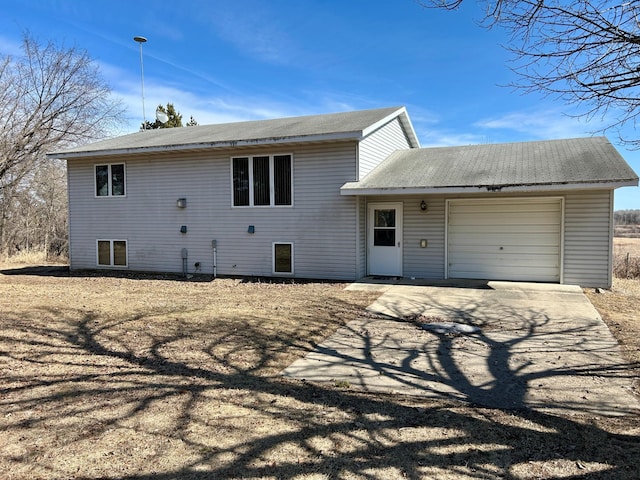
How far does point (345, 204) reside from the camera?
1059 cm

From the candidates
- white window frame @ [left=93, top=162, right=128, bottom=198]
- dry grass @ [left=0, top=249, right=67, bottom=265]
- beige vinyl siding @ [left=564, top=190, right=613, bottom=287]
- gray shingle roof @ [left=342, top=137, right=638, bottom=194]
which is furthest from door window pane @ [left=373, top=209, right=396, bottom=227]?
dry grass @ [left=0, top=249, right=67, bottom=265]

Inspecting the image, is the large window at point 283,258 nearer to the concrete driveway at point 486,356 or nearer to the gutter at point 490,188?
the gutter at point 490,188

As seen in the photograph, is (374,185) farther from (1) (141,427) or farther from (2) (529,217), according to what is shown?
(1) (141,427)

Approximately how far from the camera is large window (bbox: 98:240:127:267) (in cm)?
1314

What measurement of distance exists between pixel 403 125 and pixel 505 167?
4.78 m

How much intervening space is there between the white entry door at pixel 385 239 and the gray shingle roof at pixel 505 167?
933 millimetres

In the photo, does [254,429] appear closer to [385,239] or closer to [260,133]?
[385,239]

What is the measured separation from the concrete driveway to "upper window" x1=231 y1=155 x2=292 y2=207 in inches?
187

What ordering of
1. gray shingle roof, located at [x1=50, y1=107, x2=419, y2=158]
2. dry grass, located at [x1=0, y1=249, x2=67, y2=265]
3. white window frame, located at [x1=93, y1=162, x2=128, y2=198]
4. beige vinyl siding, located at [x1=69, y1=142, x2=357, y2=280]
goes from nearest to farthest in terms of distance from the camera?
gray shingle roof, located at [x1=50, y1=107, x2=419, y2=158] → beige vinyl siding, located at [x1=69, y1=142, x2=357, y2=280] → white window frame, located at [x1=93, y1=162, x2=128, y2=198] → dry grass, located at [x1=0, y1=249, x2=67, y2=265]

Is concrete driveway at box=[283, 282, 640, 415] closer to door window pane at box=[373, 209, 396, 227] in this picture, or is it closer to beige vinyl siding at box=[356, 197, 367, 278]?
beige vinyl siding at box=[356, 197, 367, 278]

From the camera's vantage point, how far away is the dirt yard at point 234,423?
258 centimetres

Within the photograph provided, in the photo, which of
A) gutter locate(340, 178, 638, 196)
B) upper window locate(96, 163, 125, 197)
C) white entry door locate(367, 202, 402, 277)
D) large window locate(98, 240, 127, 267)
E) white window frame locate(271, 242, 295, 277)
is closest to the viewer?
gutter locate(340, 178, 638, 196)

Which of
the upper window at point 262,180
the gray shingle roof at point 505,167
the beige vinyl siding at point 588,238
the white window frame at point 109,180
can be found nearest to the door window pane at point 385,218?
the gray shingle roof at point 505,167

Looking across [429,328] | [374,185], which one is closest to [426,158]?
[374,185]
